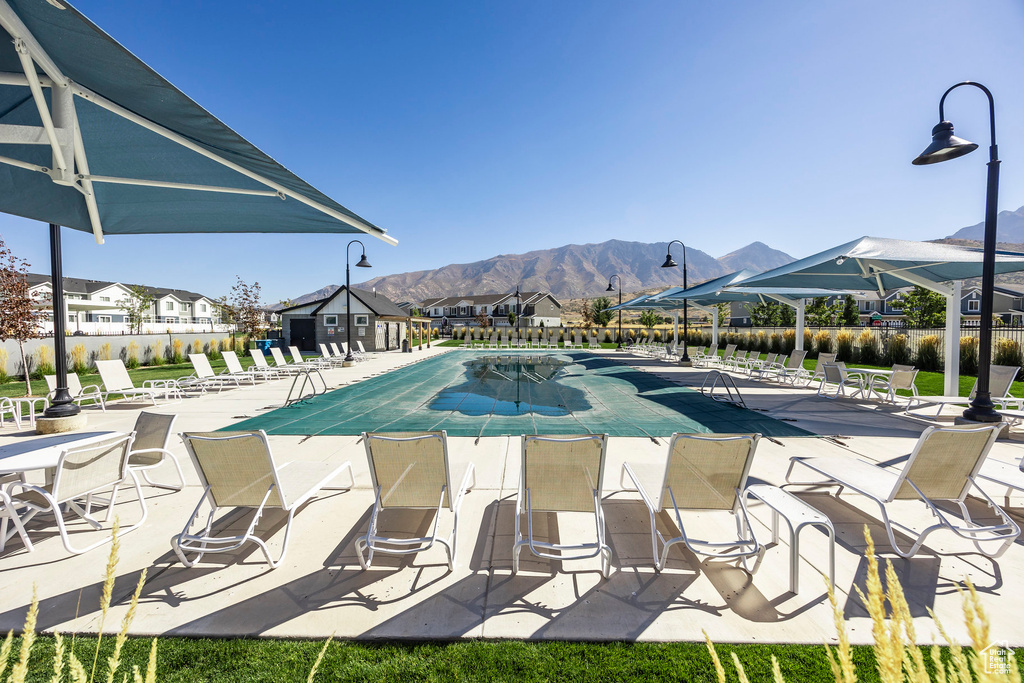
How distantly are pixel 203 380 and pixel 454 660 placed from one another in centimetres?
1185

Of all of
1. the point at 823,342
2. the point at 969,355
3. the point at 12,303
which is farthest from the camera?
the point at 823,342

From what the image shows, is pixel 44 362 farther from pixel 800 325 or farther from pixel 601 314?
pixel 601 314

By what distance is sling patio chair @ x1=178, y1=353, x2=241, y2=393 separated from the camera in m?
11.2

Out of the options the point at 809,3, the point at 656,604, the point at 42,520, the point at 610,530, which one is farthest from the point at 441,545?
the point at 809,3

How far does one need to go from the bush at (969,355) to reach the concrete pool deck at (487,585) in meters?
11.9

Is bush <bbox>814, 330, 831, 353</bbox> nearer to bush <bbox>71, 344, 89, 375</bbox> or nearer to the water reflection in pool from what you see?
the water reflection in pool

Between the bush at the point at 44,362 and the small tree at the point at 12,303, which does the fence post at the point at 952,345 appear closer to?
the small tree at the point at 12,303

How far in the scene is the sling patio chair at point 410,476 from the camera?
3221 mm

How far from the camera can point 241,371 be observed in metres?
12.6

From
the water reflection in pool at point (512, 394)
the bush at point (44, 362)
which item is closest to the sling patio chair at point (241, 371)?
the water reflection in pool at point (512, 394)

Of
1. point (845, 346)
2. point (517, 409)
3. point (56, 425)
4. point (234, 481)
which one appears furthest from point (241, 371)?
point (845, 346)

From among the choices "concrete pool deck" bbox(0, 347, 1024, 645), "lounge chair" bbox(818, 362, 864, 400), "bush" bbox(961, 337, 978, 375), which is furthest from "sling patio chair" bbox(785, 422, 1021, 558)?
"bush" bbox(961, 337, 978, 375)

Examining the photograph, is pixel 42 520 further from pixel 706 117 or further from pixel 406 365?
pixel 706 117

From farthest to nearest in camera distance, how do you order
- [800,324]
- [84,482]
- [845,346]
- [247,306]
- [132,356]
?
[247,306]
[132,356]
[845,346]
[800,324]
[84,482]
